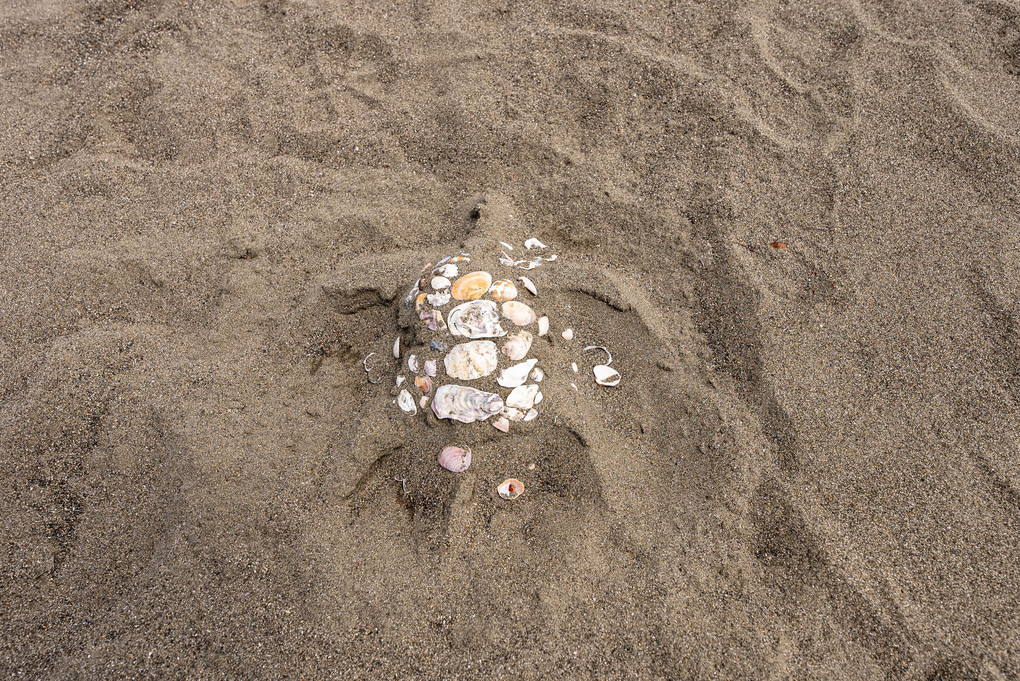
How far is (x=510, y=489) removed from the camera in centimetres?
164

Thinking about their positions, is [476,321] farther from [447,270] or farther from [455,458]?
[455,458]

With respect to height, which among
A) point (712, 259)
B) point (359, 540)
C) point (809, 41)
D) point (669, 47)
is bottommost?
point (359, 540)

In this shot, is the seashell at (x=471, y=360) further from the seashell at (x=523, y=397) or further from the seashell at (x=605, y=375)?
the seashell at (x=605, y=375)

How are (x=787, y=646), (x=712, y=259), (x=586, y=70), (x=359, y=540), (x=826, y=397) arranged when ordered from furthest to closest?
(x=586, y=70)
(x=712, y=259)
(x=826, y=397)
(x=359, y=540)
(x=787, y=646)

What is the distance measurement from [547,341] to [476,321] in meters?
0.22

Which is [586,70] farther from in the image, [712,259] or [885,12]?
[885,12]

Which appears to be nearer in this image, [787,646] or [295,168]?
[787,646]

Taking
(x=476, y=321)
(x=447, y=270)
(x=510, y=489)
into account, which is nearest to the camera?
(x=510, y=489)

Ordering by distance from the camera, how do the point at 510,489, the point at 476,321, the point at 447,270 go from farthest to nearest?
1. the point at 447,270
2. the point at 476,321
3. the point at 510,489

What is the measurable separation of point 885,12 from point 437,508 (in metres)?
2.58

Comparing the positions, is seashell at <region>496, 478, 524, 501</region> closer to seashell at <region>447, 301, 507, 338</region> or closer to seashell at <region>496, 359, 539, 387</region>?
seashell at <region>496, 359, 539, 387</region>

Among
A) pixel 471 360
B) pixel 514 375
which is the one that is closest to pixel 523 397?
pixel 514 375

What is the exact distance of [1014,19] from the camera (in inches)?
99.0

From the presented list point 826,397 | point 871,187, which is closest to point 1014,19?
point 871,187
